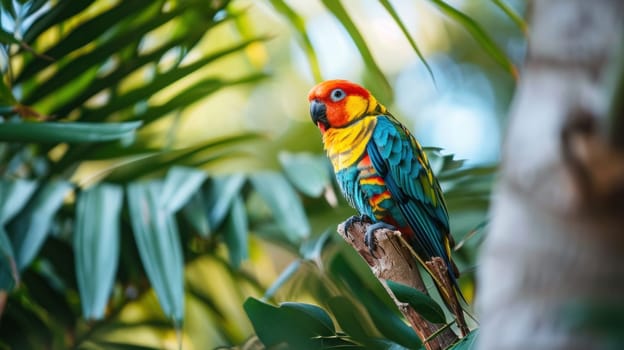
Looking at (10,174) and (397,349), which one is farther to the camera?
(10,174)

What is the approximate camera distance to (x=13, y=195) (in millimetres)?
1620

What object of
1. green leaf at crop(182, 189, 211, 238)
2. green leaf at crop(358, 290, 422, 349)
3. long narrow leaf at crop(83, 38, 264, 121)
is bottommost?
green leaf at crop(358, 290, 422, 349)

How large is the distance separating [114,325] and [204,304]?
0.81 feet

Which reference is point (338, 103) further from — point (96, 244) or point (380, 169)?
point (96, 244)

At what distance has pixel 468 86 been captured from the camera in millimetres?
3613

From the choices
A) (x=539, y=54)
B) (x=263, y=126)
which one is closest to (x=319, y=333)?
(x=539, y=54)

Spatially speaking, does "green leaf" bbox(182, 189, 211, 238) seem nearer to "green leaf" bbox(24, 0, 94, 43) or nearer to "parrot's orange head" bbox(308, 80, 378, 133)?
"green leaf" bbox(24, 0, 94, 43)

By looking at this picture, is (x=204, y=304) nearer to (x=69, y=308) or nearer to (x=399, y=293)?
(x=69, y=308)

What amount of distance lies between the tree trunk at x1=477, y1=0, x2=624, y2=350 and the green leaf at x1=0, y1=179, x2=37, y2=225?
1346mm

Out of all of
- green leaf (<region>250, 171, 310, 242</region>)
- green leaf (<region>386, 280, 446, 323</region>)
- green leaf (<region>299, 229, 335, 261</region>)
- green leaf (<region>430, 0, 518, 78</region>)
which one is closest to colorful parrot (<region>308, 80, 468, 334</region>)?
green leaf (<region>386, 280, 446, 323</region>)

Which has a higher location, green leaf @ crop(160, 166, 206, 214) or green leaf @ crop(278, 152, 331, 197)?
green leaf @ crop(160, 166, 206, 214)

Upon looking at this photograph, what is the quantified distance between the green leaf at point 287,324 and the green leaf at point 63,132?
60 centimetres

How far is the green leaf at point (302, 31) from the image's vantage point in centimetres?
152

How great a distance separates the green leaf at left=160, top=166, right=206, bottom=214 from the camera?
5.32 ft
